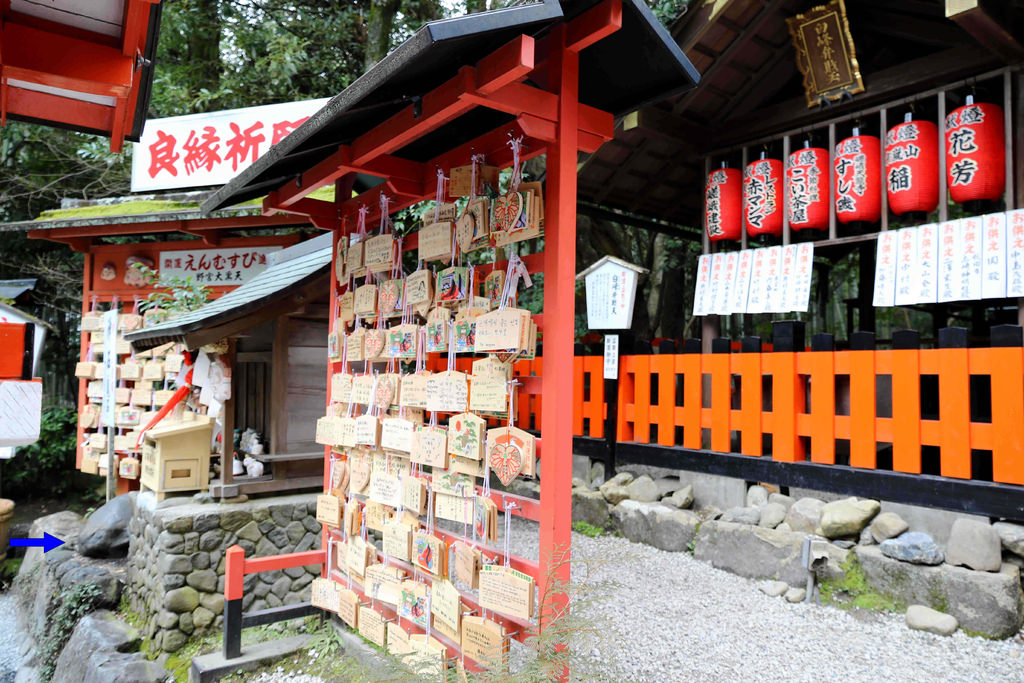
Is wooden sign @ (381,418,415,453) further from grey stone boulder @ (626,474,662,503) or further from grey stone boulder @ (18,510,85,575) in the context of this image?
grey stone boulder @ (18,510,85,575)

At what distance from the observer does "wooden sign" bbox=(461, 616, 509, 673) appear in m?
2.99

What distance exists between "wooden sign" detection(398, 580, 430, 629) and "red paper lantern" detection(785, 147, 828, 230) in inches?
228

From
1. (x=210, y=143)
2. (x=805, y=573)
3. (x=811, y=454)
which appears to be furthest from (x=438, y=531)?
(x=210, y=143)

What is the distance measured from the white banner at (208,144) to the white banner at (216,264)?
1001 millimetres

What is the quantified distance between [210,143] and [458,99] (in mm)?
7739

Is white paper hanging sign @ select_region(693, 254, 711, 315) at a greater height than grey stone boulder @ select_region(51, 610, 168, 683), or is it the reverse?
white paper hanging sign @ select_region(693, 254, 711, 315)

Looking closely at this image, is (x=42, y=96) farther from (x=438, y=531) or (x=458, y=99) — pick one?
(x=438, y=531)

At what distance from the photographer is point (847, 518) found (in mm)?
5469

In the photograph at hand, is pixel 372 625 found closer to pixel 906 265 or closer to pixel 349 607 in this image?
pixel 349 607

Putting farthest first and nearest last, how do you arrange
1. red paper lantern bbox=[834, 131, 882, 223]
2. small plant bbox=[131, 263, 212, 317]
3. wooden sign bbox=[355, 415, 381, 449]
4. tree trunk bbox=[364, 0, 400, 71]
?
tree trunk bbox=[364, 0, 400, 71] < small plant bbox=[131, 263, 212, 317] < red paper lantern bbox=[834, 131, 882, 223] < wooden sign bbox=[355, 415, 381, 449]

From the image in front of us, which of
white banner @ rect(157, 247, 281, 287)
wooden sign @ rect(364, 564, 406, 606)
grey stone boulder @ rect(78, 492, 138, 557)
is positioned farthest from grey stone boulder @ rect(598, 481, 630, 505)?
grey stone boulder @ rect(78, 492, 138, 557)

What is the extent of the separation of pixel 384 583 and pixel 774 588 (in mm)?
3430

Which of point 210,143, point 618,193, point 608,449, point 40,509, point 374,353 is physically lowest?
point 40,509

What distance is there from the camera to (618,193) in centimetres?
926
